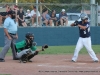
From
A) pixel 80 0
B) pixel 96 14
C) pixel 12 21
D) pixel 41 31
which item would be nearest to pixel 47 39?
pixel 41 31

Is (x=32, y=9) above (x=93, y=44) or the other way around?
above

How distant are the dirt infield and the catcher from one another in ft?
0.89

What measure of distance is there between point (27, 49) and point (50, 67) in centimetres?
169

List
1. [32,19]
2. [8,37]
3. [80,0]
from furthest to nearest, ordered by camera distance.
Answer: [80,0] < [32,19] < [8,37]

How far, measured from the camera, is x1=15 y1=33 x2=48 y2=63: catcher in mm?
13391

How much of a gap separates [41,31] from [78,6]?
2.83 meters

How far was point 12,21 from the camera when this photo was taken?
45.5ft

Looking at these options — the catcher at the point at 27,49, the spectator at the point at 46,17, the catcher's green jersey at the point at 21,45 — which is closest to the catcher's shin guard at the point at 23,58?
the catcher at the point at 27,49

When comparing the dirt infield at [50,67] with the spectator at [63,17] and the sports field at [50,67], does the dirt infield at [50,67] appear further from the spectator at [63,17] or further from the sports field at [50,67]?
the spectator at [63,17]

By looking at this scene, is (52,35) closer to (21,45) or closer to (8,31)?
(21,45)

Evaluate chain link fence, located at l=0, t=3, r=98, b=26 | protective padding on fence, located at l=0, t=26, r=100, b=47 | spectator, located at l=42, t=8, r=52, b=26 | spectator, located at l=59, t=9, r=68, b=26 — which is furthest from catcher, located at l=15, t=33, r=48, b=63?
spectator, located at l=59, t=9, r=68, b=26

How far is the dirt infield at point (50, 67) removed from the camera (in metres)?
11.1

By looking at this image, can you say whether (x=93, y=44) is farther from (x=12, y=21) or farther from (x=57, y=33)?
(x=12, y=21)

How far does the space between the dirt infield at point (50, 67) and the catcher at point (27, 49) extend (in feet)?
0.89
